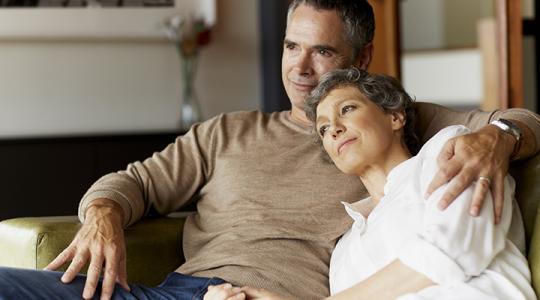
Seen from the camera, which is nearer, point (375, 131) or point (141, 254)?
point (375, 131)

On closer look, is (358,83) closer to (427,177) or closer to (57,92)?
(427,177)

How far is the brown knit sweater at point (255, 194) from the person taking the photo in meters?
2.24

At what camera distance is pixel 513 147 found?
202cm

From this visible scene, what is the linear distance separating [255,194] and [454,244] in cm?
80

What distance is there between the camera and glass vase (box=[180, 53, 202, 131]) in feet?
15.5

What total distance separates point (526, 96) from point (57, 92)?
224cm

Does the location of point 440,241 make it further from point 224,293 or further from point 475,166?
point 224,293

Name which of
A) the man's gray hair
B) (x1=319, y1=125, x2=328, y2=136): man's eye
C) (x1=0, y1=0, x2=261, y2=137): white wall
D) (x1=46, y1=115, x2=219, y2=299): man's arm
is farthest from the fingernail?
(x1=0, y1=0, x2=261, y2=137): white wall

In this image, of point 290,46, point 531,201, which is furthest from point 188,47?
point 531,201

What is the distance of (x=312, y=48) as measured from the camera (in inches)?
98.6

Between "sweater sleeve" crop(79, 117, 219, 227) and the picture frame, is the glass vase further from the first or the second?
"sweater sleeve" crop(79, 117, 219, 227)

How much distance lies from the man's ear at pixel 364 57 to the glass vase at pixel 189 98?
7.14 ft

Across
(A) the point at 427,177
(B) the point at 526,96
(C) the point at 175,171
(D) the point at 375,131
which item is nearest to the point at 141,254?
(C) the point at 175,171

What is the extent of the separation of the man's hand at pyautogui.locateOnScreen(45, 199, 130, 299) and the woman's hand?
20 cm
